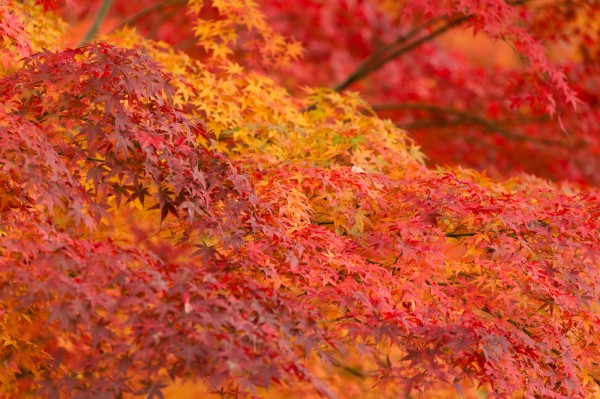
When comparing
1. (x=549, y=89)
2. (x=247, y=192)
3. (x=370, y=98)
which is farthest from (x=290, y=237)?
(x=370, y=98)

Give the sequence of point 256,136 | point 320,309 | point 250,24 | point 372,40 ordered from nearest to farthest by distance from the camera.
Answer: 1. point 320,309
2. point 256,136
3. point 250,24
4. point 372,40

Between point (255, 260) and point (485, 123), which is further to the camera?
point (485, 123)

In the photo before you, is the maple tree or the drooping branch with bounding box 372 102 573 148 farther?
the drooping branch with bounding box 372 102 573 148

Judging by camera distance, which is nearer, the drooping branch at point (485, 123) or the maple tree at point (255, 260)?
the maple tree at point (255, 260)

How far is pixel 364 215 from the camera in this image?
3.63m

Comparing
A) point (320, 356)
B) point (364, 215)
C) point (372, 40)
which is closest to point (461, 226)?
point (364, 215)

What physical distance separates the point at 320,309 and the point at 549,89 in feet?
10.4

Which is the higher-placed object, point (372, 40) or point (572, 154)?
point (372, 40)

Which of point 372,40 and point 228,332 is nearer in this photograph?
point 228,332

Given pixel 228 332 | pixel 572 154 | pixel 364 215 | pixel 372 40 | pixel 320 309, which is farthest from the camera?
pixel 372 40

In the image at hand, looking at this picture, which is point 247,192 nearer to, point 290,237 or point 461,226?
point 290,237

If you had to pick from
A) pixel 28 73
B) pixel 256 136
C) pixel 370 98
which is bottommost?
pixel 370 98

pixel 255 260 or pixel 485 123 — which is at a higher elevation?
pixel 255 260

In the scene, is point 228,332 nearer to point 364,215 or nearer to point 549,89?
point 364,215
